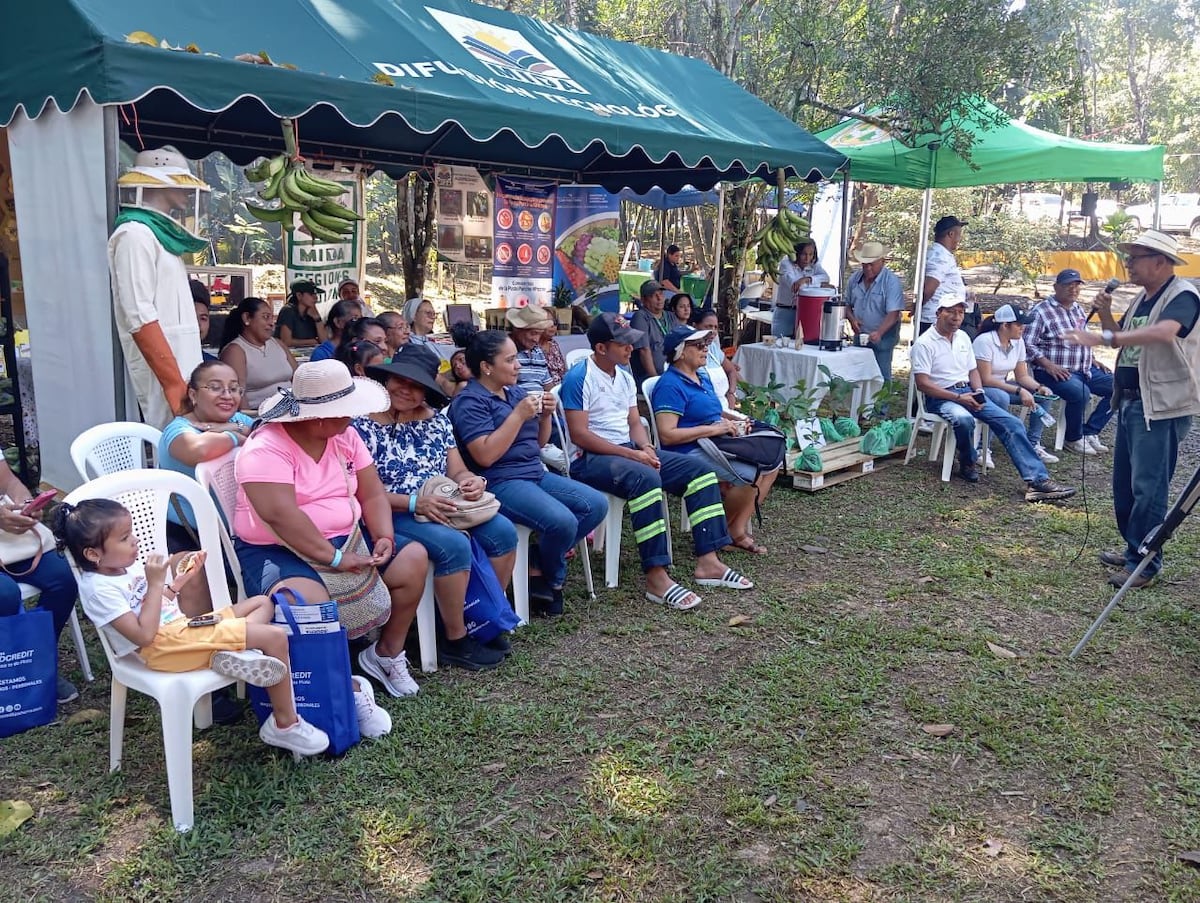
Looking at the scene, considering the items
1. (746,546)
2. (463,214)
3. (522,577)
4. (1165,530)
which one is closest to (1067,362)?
(746,546)

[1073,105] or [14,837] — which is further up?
[1073,105]

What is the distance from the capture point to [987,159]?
8.87 m

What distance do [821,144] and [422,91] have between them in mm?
3815

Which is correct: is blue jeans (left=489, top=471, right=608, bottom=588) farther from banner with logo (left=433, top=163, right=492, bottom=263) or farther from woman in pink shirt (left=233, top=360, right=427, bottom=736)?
banner with logo (left=433, top=163, right=492, bottom=263)

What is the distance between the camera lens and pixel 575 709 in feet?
11.5

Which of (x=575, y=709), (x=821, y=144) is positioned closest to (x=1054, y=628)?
(x=575, y=709)

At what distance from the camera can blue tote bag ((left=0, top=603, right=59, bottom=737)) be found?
300 centimetres

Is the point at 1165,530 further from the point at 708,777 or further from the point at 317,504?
the point at 317,504

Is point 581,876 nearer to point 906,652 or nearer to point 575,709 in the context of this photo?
point 575,709

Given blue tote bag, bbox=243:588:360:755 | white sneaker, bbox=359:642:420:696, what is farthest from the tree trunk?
blue tote bag, bbox=243:588:360:755

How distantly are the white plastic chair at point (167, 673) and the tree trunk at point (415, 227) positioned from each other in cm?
697

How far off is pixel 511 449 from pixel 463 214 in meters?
4.78

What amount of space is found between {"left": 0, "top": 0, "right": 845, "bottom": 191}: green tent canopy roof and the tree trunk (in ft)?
4.75

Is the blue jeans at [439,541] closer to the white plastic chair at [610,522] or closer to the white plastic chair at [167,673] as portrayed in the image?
the white plastic chair at [167,673]
